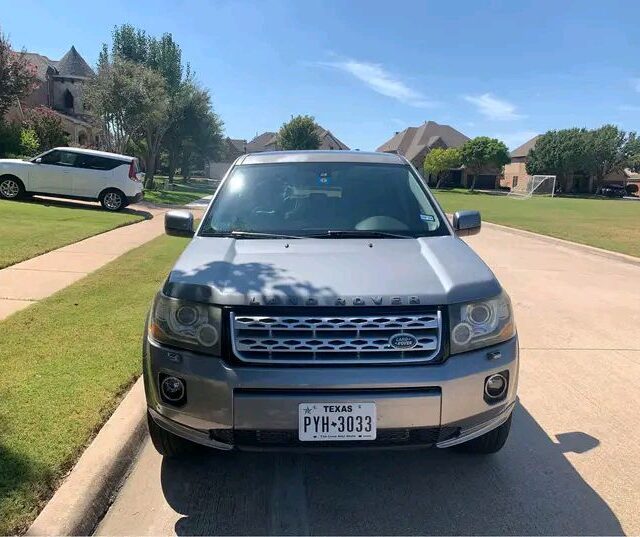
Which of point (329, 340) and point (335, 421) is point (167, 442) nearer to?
point (335, 421)

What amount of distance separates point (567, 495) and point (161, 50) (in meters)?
38.3

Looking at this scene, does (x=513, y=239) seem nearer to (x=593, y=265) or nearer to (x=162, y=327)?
(x=593, y=265)

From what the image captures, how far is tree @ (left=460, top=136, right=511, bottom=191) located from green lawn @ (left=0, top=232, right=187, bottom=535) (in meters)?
70.4

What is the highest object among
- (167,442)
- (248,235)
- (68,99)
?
(68,99)

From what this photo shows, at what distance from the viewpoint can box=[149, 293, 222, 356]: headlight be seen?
8.93 feet

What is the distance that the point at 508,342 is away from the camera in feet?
9.57

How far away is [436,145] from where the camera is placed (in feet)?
259

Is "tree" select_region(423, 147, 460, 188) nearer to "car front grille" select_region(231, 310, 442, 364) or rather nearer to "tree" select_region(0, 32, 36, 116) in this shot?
"tree" select_region(0, 32, 36, 116)

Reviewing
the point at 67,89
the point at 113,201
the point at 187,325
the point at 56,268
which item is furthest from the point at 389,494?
the point at 67,89

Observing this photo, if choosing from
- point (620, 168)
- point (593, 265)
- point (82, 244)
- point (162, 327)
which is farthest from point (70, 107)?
point (620, 168)

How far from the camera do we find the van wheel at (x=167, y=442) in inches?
122

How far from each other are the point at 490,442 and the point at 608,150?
82.9m

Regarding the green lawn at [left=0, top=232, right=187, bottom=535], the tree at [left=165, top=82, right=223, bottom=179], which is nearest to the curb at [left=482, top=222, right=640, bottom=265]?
the green lawn at [left=0, top=232, right=187, bottom=535]

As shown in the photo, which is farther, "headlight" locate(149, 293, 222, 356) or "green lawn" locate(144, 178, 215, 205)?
"green lawn" locate(144, 178, 215, 205)
